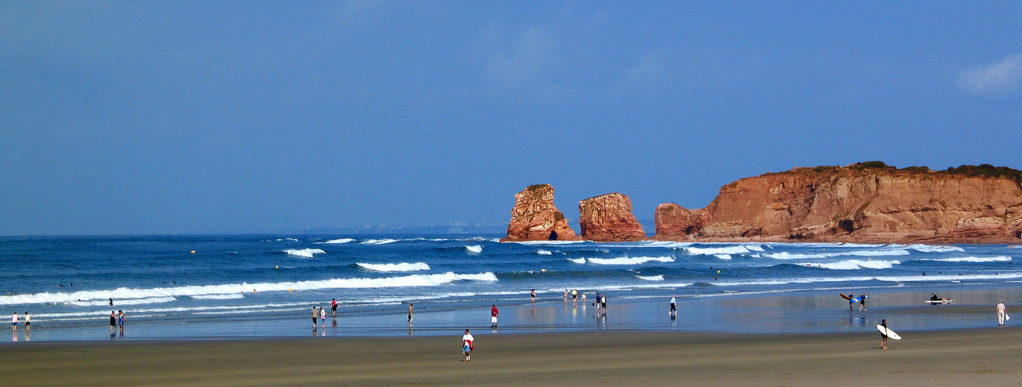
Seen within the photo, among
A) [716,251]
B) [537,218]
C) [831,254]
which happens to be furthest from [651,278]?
[537,218]

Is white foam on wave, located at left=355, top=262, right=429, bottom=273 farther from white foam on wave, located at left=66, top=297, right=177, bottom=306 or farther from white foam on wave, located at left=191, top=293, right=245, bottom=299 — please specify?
white foam on wave, located at left=66, top=297, right=177, bottom=306

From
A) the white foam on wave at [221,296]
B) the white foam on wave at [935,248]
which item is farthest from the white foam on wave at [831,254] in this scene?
the white foam on wave at [221,296]

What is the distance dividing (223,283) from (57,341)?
24051 mm

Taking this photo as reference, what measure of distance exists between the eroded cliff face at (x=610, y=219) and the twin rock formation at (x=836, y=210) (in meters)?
0.12

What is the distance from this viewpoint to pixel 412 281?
48469mm

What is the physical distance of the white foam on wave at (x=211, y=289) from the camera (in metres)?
35.6

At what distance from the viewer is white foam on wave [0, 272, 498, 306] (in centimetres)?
3562

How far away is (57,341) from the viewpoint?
21688 mm

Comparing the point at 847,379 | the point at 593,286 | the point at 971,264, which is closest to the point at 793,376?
the point at 847,379

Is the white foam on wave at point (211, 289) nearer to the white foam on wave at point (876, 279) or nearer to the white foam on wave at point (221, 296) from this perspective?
the white foam on wave at point (221, 296)

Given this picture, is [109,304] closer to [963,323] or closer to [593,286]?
[593,286]

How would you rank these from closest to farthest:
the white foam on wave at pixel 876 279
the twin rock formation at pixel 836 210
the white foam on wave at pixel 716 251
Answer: the white foam on wave at pixel 876 279
the white foam on wave at pixel 716 251
the twin rock formation at pixel 836 210

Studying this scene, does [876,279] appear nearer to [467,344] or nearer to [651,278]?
[651,278]

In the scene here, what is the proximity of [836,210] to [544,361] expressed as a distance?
9397cm
